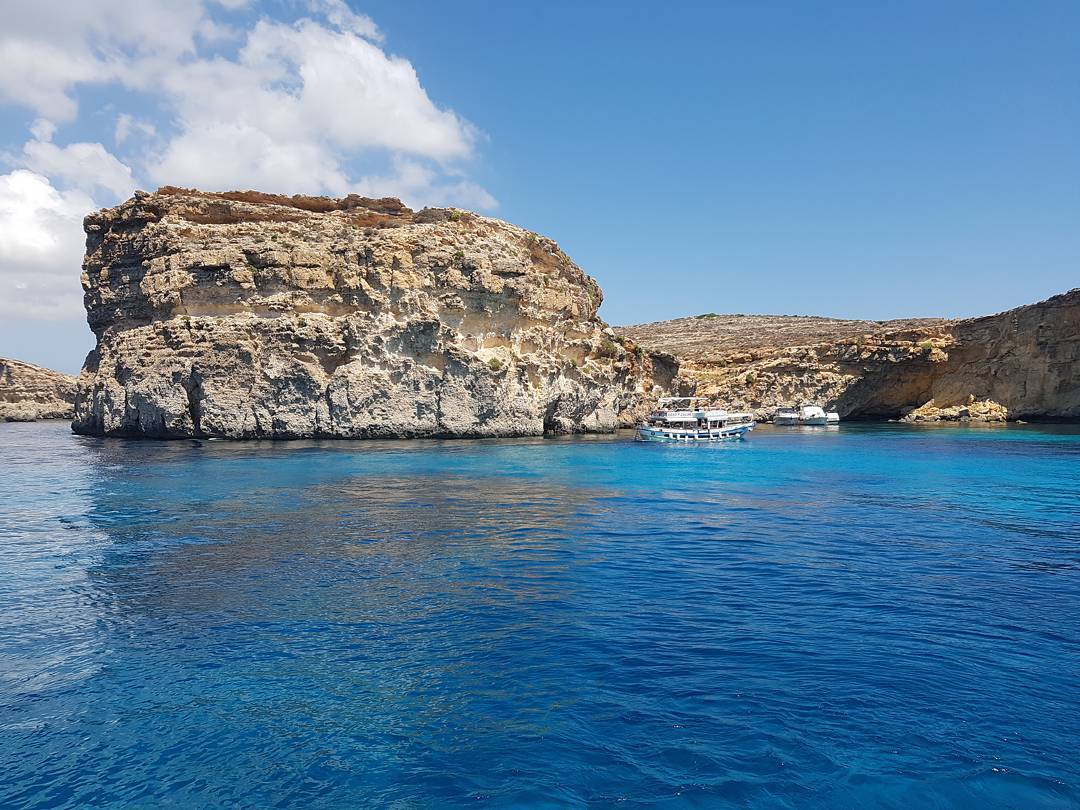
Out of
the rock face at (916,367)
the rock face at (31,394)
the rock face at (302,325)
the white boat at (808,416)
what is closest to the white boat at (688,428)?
the rock face at (302,325)

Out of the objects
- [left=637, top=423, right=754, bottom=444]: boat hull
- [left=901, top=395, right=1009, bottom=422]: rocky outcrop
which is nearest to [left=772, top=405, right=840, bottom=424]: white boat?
[left=901, top=395, right=1009, bottom=422]: rocky outcrop

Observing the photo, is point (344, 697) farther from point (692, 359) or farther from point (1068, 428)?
point (692, 359)

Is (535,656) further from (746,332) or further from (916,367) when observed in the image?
(746,332)

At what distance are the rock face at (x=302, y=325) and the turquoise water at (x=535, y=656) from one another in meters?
25.4

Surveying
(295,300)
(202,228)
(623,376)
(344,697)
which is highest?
(202,228)

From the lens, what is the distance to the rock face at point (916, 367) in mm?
60406

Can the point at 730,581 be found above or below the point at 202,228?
below

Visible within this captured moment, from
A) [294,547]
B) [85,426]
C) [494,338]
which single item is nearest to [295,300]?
[494,338]

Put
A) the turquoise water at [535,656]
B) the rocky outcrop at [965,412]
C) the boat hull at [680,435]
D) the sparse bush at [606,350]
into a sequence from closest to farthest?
the turquoise water at [535,656]
the boat hull at [680,435]
the sparse bush at [606,350]
the rocky outcrop at [965,412]

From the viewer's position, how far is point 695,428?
53469mm

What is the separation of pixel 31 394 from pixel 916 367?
107 m

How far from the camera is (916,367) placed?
71812 millimetres

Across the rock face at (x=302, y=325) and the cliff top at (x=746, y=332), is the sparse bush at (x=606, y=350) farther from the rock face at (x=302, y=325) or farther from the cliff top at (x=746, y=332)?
the cliff top at (x=746, y=332)

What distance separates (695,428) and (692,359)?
35.9 m
